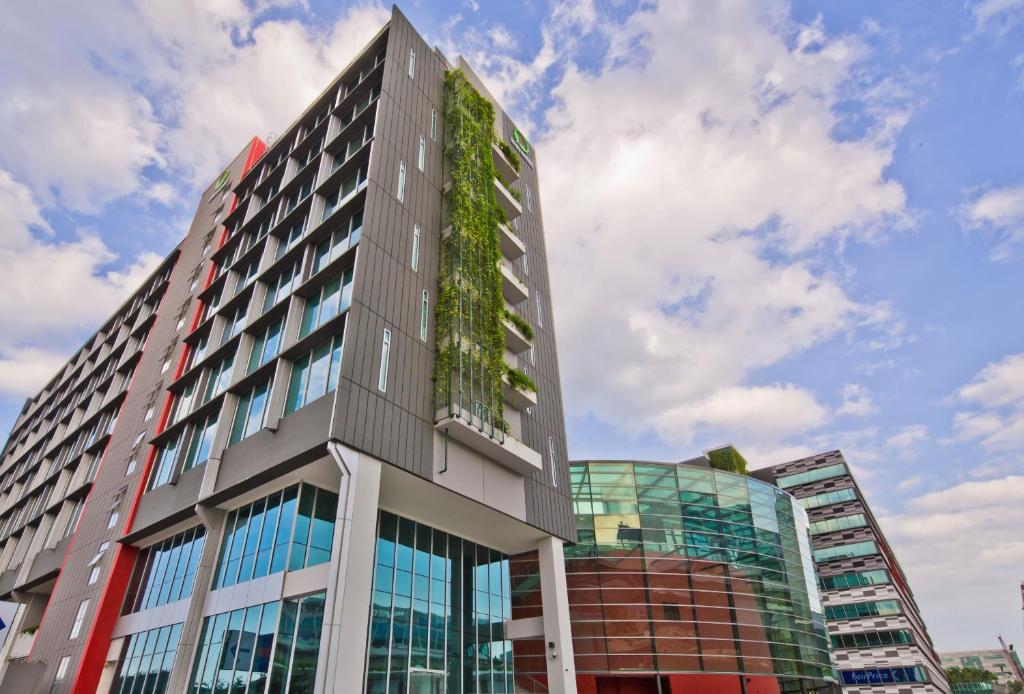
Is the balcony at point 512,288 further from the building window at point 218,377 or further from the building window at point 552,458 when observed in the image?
the building window at point 218,377

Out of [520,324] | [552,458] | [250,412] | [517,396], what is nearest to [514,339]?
[520,324]

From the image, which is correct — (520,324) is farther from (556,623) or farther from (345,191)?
(556,623)

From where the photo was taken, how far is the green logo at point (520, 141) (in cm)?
3947

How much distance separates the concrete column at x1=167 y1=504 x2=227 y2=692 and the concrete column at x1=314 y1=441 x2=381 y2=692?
25.1 feet

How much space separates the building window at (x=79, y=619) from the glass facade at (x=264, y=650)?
11139 millimetres

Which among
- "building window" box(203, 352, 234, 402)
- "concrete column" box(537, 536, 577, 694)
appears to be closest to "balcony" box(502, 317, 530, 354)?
"concrete column" box(537, 536, 577, 694)

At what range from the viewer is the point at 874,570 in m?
59.2

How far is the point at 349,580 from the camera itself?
1672cm

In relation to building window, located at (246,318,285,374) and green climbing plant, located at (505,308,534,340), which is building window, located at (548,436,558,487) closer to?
green climbing plant, located at (505,308,534,340)

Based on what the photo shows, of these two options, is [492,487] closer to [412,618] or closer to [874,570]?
[412,618]

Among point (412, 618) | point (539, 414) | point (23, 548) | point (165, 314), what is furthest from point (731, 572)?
point (23, 548)

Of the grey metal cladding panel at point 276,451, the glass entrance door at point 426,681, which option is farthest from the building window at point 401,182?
the glass entrance door at point 426,681

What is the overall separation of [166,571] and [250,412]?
831cm

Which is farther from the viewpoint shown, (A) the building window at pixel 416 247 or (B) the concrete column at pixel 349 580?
(A) the building window at pixel 416 247
